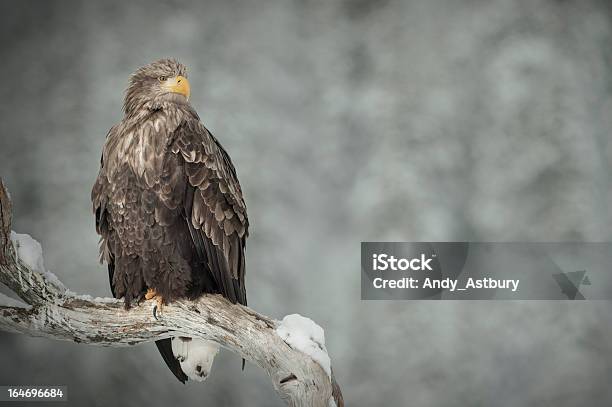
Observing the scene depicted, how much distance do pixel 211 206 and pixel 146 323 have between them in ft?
1.81

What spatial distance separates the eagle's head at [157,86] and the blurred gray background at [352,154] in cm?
84

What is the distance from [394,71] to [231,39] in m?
0.93

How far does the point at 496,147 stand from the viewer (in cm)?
396

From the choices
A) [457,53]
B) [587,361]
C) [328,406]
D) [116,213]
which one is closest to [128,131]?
[116,213]

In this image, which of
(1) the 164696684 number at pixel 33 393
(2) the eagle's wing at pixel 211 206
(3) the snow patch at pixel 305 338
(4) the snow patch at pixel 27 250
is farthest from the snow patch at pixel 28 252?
(1) the 164696684 number at pixel 33 393

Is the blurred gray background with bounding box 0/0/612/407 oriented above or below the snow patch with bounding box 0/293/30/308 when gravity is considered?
above

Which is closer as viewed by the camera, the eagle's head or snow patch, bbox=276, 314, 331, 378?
snow patch, bbox=276, 314, 331, 378

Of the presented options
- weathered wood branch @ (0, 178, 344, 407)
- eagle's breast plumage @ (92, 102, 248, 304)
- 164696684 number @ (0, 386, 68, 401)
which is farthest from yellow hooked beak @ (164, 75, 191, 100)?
164696684 number @ (0, 386, 68, 401)

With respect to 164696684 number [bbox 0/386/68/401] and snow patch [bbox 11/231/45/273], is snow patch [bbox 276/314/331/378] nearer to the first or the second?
snow patch [bbox 11/231/45/273]

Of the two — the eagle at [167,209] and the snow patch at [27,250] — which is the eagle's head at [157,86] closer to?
the eagle at [167,209]

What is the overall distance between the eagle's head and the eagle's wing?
170 mm

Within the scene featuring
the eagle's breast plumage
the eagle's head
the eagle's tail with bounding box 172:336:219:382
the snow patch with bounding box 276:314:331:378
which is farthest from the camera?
the eagle's tail with bounding box 172:336:219:382

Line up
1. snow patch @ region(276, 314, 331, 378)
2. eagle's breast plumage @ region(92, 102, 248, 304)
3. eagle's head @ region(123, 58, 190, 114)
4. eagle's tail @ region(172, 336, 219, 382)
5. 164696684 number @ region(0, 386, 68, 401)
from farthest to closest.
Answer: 164696684 number @ region(0, 386, 68, 401)
eagle's tail @ region(172, 336, 219, 382)
eagle's head @ region(123, 58, 190, 114)
eagle's breast plumage @ region(92, 102, 248, 304)
snow patch @ region(276, 314, 331, 378)

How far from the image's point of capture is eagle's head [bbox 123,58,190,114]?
3.05m
